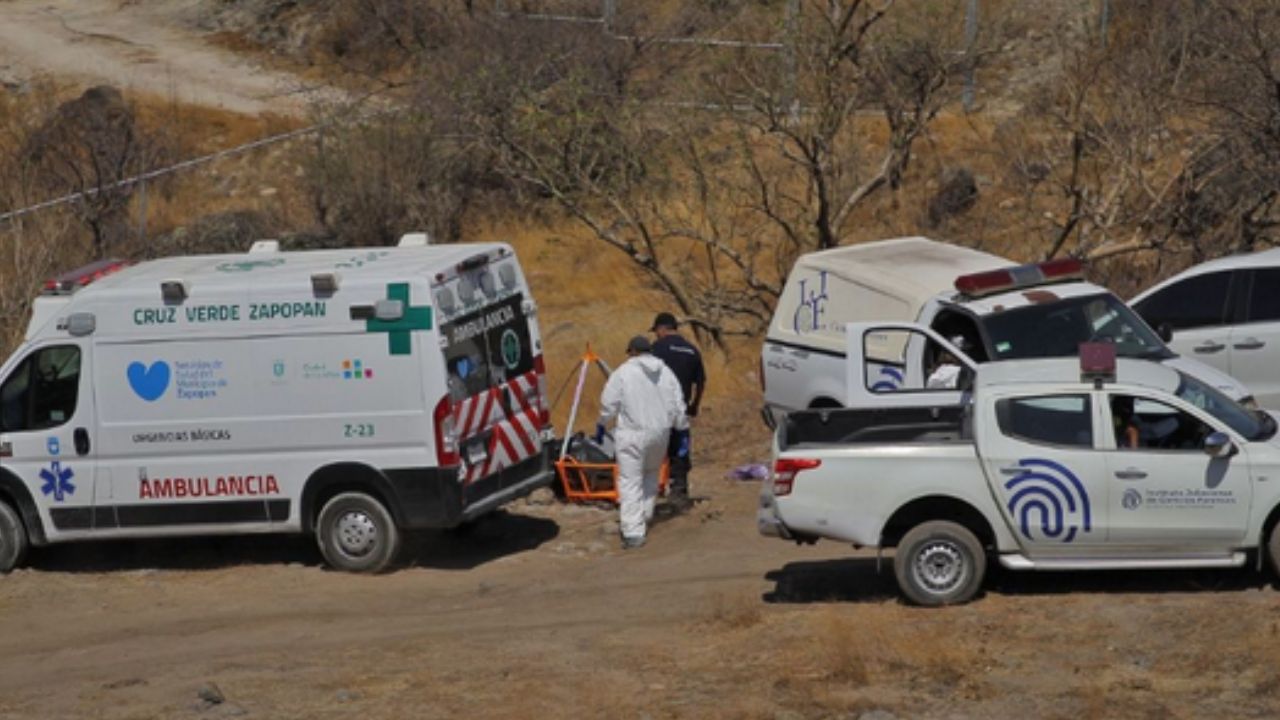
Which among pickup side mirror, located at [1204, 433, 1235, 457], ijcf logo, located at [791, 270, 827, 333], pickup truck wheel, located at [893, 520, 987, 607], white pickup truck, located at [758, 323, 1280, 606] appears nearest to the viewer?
pickup side mirror, located at [1204, 433, 1235, 457]

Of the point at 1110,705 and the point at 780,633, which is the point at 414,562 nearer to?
the point at 780,633

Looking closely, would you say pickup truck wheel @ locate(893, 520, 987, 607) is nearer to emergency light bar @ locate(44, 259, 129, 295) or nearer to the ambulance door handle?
the ambulance door handle

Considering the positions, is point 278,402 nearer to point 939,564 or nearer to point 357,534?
point 357,534

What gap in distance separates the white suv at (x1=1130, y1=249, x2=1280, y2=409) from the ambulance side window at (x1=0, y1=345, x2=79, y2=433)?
8885mm

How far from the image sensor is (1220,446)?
1143 centimetres

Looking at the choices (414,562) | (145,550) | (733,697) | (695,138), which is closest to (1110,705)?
(733,697)

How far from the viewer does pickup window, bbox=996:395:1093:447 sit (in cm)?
1172

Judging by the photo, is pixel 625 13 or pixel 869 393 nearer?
pixel 869 393

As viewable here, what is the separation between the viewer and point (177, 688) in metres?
11.8

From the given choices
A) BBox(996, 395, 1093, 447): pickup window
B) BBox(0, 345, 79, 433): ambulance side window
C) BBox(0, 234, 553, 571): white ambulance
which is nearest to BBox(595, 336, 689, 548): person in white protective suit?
BBox(0, 234, 553, 571): white ambulance

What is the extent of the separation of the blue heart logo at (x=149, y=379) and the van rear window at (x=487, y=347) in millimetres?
2326

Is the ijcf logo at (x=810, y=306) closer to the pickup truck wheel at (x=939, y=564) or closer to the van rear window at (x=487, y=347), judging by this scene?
the van rear window at (x=487, y=347)

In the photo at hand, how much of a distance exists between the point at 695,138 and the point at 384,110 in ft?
30.2

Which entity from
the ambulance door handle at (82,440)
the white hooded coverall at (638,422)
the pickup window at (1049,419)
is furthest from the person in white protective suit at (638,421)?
the ambulance door handle at (82,440)
